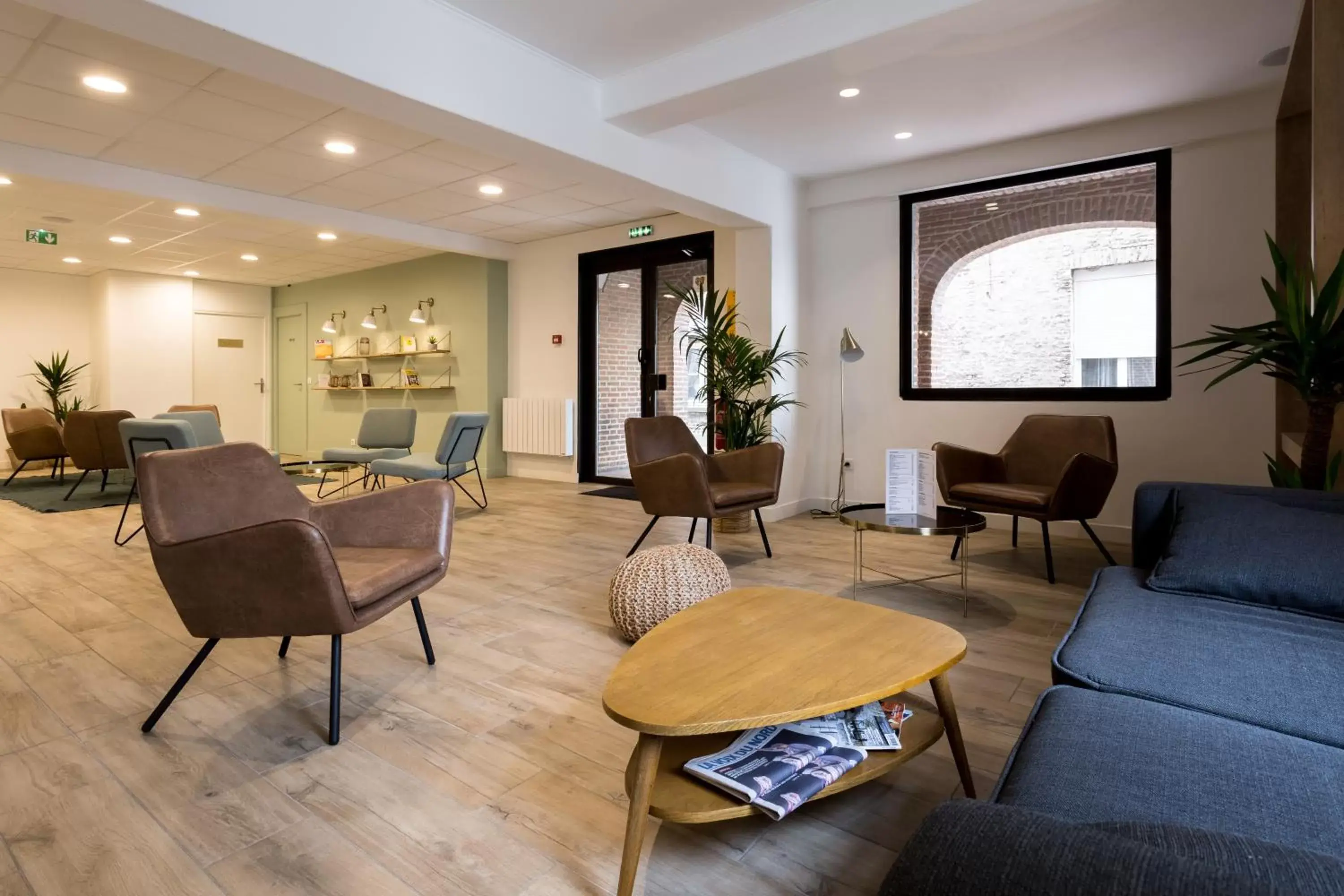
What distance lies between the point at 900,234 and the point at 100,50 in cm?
498

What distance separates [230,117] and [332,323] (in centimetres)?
544

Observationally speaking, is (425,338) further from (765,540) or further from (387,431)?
(765,540)

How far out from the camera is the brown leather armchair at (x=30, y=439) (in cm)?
730

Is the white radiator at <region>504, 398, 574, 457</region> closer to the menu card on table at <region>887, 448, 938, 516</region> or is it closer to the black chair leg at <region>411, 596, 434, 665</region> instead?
the menu card on table at <region>887, 448, 938, 516</region>

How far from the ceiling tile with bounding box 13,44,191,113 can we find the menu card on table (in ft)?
13.8

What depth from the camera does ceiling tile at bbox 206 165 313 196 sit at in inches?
215

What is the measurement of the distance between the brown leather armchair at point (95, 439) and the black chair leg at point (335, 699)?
18.2 ft

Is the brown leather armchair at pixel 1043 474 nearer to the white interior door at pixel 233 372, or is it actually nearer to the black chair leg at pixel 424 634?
the black chair leg at pixel 424 634

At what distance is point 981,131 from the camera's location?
16.0 feet

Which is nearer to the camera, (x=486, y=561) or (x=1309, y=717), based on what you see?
(x=1309, y=717)

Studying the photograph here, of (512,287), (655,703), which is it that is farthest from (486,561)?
(512,287)

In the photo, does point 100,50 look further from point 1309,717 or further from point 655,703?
point 1309,717

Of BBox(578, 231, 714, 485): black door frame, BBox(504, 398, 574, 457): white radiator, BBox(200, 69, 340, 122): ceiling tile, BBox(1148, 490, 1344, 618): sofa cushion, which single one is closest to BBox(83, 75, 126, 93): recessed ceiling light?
BBox(200, 69, 340, 122): ceiling tile

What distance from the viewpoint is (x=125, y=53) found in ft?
11.6
